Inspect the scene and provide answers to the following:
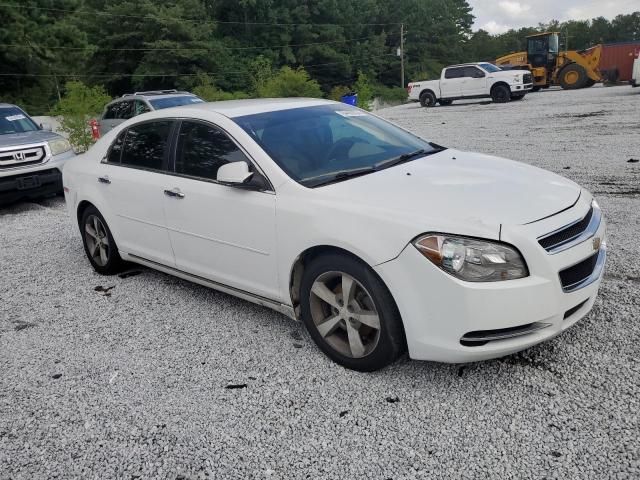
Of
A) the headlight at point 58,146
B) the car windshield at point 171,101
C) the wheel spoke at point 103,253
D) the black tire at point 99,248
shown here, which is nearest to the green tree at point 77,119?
the car windshield at point 171,101

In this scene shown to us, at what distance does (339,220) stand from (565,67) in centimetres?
2895

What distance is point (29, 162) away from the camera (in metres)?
8.45

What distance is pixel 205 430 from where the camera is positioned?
9.08 feet

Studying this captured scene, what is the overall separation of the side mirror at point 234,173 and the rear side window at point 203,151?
168 mm

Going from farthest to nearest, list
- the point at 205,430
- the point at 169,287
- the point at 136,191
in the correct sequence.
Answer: the point at 169,287 < the point at 136,191 < the point at 205,430

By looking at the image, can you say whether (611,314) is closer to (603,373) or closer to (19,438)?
(603,373)

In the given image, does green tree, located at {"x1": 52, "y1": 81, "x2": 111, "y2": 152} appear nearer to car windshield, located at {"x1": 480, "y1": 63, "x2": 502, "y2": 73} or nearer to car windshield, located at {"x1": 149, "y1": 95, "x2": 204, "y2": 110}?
car windshield, located at {"x1": 149, "y1": 95, "x2": 204, "y2": 110}

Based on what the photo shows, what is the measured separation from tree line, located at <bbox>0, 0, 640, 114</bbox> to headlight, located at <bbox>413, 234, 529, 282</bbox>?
19.8 metres

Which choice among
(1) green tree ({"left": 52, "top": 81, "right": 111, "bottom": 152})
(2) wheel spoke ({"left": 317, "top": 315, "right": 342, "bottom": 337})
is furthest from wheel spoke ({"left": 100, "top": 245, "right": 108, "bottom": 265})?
(1) green tree ({"left": 52, "top": 81, "right": 111, "bottom": 152})

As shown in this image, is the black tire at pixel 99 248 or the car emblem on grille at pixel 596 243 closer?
the car emblem on grille at pixel 596 243

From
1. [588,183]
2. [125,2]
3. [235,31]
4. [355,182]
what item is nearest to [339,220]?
[355,182]

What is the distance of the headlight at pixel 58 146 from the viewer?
8.78 meters

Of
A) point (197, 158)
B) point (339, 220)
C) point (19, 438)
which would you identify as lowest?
point (19, 438)

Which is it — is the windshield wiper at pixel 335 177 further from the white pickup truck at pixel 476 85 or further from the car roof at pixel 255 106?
the white pickup truck at pixel 476 85
